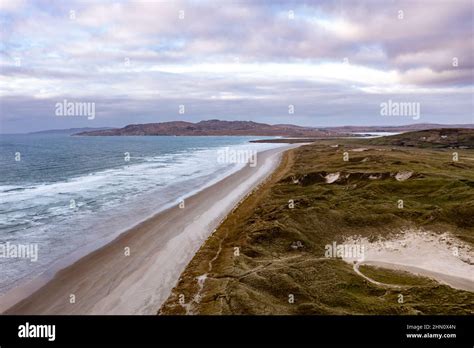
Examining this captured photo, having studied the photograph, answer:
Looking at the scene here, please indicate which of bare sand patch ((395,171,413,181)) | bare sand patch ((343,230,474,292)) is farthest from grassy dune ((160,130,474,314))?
bare sand patch ((343,230,474,292))

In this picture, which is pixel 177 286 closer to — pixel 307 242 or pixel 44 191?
pixel 307 242

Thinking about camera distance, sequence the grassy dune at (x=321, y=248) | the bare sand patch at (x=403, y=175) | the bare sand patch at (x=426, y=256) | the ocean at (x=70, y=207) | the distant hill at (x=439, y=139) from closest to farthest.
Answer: the grassy dune at (x=321, y=248) → the bare sand patch at (x=426, y=256) → the ocean at (x=70, y=207) → the bare sand patch at (x=403, y=175) → the distant hill at (x=439, y=139)

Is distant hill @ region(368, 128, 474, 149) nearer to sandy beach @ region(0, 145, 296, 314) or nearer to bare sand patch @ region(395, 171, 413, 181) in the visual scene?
bare sand patch @ region(395, 171, 413, 181)

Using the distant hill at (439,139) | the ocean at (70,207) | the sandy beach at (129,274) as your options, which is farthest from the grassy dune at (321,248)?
the distant hill at (439,139)

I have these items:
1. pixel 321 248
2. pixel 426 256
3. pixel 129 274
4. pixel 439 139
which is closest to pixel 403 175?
pixel 426 256

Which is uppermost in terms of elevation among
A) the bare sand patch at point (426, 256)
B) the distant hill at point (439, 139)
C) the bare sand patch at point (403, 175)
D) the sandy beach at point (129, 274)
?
the distant hill at point (439, 139)

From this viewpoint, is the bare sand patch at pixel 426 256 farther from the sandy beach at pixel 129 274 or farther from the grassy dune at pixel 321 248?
the sandy beach at pixel 129 274
